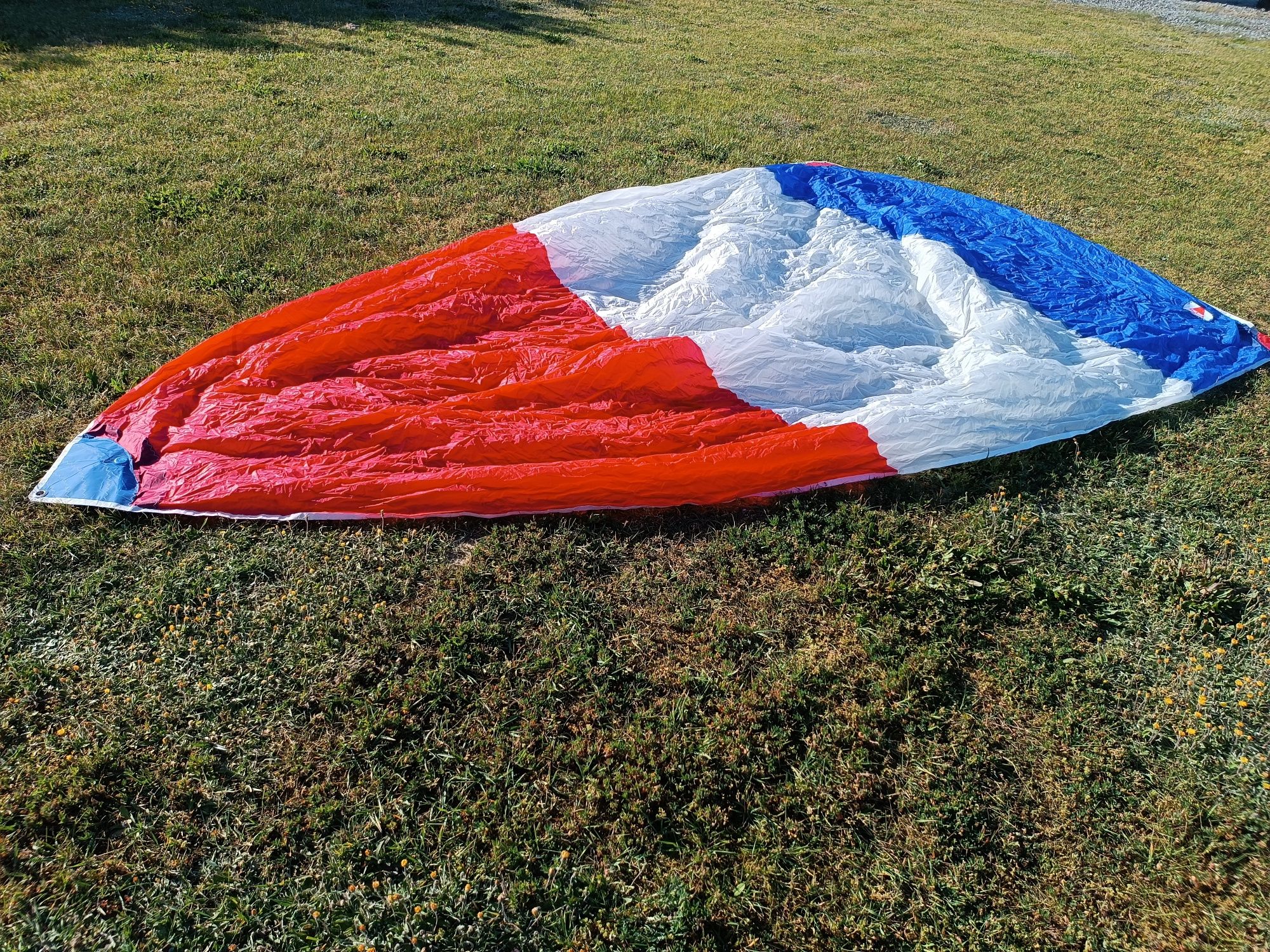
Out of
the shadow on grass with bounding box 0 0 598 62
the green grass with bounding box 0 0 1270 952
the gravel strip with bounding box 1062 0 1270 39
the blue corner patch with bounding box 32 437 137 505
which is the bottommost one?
the green grass with bounding box 0 0 1270 952

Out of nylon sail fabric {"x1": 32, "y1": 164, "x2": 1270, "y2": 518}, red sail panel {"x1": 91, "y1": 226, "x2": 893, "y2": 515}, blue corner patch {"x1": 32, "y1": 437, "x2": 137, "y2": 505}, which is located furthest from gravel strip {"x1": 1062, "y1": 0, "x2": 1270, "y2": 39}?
blue corner patch {"x1": 32, "y1": 437, "x2": 137, "y2": 505}

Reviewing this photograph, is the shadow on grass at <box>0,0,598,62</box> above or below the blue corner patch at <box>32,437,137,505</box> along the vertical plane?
above

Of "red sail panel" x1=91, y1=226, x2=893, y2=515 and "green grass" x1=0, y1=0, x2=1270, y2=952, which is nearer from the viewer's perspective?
"green grass" x1=0, y1=0, x2=1270, y2=952

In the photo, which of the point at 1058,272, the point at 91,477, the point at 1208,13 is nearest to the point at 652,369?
the point at 91,477

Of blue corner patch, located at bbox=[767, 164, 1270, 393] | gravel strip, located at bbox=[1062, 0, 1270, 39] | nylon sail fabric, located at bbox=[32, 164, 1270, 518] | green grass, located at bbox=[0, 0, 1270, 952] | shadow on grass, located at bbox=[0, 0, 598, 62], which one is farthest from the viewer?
gravel strip, located at bbox=[1062, 0, 1270, 39]

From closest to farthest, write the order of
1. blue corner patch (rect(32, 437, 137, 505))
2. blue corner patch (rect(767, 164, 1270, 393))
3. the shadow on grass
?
blue corner patch (rect(32, 437, 137, 505))
blue corner patch (rect(767, 164, 1270, 393))
the shadow on grass

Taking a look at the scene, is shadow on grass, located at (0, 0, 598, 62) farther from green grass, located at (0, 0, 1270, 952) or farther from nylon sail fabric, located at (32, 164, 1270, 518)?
nylon sail fabric, located at (32, 164, 1270, 518)

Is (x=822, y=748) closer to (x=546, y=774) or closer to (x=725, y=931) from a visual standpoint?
(x=725, y=931)

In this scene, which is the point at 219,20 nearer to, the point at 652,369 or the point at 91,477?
the point at 91,477
